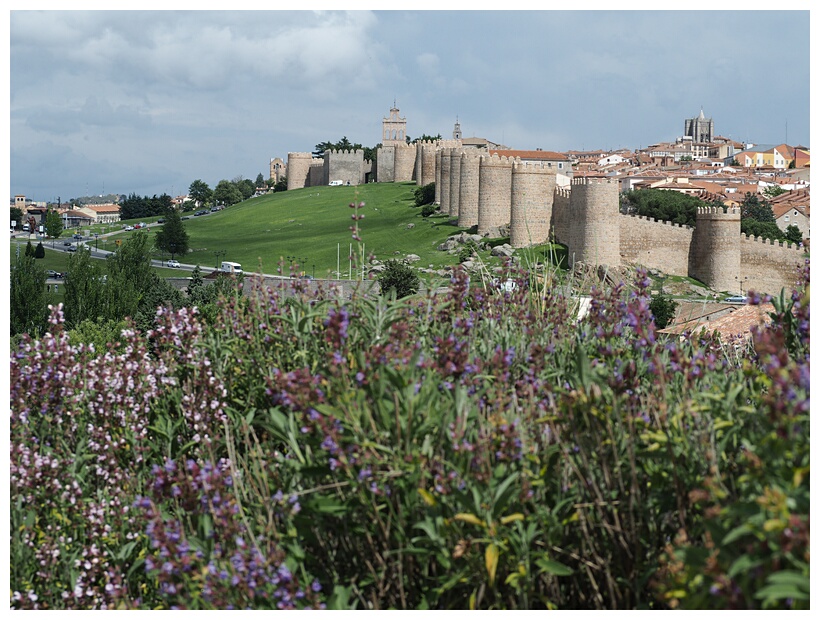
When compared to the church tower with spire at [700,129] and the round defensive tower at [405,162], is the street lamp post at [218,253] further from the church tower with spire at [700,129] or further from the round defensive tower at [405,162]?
the church tower with spire at [700,129]

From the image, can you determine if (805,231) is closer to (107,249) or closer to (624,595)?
(107,249)

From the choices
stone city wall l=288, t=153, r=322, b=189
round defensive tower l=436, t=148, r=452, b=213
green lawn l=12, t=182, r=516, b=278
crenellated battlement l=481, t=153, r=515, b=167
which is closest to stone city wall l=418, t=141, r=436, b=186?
green lawn l=12, t=182, r=516, b=278

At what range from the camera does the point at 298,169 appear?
75.8 metres

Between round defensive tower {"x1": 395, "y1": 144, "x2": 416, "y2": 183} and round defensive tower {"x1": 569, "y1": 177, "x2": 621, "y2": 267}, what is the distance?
31863 mm

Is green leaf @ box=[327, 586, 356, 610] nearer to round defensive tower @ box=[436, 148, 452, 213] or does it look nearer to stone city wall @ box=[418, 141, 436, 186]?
round defensive tower @ box=[436, 148, 452, 213]

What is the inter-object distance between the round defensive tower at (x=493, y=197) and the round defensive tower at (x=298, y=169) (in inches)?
1452

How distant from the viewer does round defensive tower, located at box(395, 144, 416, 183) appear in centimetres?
6650

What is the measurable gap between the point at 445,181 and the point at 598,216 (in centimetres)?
1472

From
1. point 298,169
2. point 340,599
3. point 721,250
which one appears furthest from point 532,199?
point 298,169

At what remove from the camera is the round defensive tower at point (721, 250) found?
117 feet

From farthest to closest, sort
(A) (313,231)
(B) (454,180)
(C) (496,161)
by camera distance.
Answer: (A) (313,231), (B) (454,180), (C) (496,161)

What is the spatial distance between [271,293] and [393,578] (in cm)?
196

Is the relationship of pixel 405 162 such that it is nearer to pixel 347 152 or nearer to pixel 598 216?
pixel 347 152
